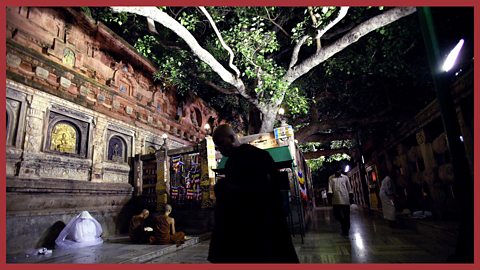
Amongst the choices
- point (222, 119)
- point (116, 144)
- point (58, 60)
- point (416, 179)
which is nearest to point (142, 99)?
point (116, 144)

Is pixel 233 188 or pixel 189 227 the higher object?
pixel 233 188

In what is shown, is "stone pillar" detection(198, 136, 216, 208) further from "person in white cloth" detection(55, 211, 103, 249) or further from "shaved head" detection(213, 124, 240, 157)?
"shaved head" detection(213, 124, 240, 157)

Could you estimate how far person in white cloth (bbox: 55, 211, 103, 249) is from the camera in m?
6.57

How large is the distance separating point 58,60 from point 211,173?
5975 millimetres

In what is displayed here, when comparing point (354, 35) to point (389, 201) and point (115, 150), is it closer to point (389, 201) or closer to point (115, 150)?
point (389, 201)

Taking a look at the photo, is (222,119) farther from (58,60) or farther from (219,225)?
(219,225)

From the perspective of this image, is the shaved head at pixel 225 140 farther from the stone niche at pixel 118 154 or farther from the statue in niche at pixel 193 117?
the statue in niche at pixel 193 117

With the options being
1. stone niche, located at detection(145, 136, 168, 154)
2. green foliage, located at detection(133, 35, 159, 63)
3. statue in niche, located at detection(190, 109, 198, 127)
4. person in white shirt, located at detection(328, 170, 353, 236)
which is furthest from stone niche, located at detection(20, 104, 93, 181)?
person in white shirt, located at detection(328, 170, 353, 236)

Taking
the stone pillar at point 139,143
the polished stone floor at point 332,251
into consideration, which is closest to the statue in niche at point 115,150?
the stone pillar at point 139,143

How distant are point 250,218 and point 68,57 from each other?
862 cm

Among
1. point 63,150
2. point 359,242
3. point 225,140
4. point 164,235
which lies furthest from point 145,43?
point 359,242

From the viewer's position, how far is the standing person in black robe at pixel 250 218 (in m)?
2.42

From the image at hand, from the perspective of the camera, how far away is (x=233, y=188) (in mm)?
2512

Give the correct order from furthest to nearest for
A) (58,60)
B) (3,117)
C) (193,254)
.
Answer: (58,60) < (193,254) < (3,117)
